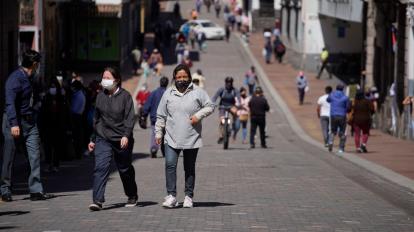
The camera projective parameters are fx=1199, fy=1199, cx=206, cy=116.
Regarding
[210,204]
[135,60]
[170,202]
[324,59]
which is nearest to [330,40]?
[324,59]

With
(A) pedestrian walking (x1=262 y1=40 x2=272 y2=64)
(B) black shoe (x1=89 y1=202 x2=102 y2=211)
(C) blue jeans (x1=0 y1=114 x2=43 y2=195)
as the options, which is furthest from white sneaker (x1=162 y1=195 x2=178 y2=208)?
(A) pedestrian walking (x1=262 y1=40 x2=272 y2=64)

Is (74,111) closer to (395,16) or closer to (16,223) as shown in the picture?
(16,223)

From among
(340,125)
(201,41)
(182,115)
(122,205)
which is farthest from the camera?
(201,41)

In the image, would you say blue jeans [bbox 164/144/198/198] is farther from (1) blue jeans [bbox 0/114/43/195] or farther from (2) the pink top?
(2) the pink top

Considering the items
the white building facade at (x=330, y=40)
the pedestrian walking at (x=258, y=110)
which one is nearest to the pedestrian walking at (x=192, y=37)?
the white building facade at (x=330, y=40)

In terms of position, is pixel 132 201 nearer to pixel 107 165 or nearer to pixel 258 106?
pixel 107 165

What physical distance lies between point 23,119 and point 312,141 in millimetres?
21167

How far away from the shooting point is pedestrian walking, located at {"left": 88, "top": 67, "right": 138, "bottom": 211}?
44.1 ft

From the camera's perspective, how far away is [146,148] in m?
30.5

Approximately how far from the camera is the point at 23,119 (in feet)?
47.0

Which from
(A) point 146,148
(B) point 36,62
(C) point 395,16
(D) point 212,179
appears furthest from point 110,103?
(C) point 395,16

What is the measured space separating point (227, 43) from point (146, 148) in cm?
4686

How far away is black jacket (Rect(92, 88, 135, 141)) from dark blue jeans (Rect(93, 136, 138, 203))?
10cm

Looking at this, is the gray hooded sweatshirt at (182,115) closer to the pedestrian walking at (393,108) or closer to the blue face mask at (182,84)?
the blue face mask at (182,84)
